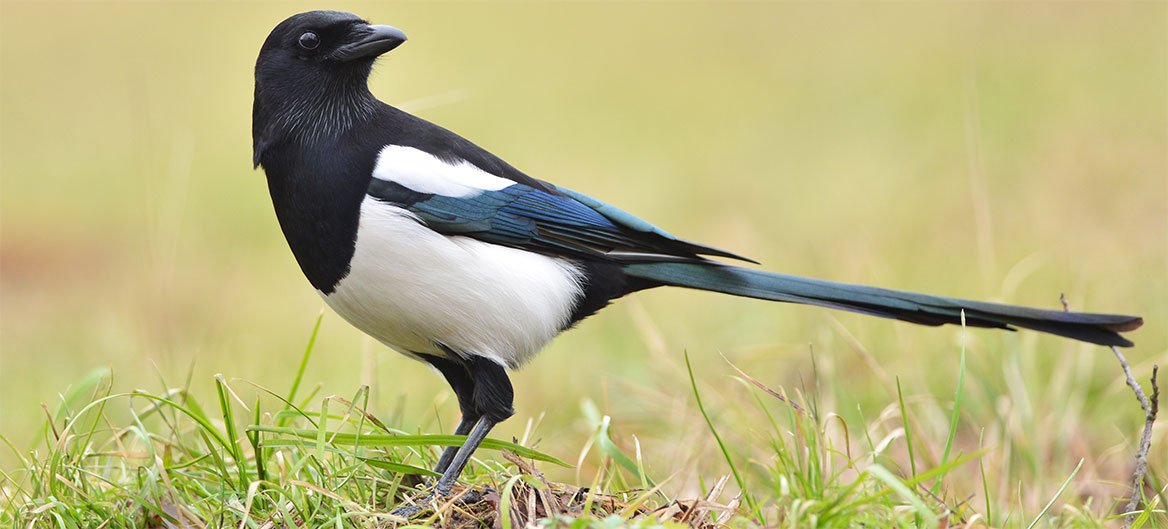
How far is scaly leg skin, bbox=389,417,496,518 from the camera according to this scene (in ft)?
8.13

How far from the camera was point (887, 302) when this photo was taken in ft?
9.53

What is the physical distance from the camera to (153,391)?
454cm

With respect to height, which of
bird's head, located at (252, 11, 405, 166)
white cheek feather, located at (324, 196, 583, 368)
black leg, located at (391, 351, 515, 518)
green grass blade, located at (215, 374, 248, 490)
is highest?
bird's head, located at (252, 11, 405, 166)

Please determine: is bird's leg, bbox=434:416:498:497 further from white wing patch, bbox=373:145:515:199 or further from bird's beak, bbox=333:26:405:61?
bird's beak, bbox=333:26:405:61

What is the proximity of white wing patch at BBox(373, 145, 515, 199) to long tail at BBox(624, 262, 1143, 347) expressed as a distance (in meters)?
0.46

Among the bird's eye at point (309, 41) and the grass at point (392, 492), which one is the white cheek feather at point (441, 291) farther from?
the bird's eye at point (309, 41)

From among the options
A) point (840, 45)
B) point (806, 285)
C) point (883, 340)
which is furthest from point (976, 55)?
point (806, 285)

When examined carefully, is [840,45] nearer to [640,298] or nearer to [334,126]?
[640,298]

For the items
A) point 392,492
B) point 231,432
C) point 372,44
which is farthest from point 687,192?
point 231,432

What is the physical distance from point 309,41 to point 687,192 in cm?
481

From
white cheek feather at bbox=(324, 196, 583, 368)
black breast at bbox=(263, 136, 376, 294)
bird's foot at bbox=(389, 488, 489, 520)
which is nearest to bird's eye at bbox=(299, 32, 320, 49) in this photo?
black breast at bbox=(263, 136, 376, 294)

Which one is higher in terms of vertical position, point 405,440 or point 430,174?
point 430,174

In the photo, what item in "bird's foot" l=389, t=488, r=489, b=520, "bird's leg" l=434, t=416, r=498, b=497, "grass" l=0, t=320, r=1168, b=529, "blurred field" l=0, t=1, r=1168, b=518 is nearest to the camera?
"grass" l=0, t=320, r=1168, b=529

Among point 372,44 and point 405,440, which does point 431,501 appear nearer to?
point 405,440
